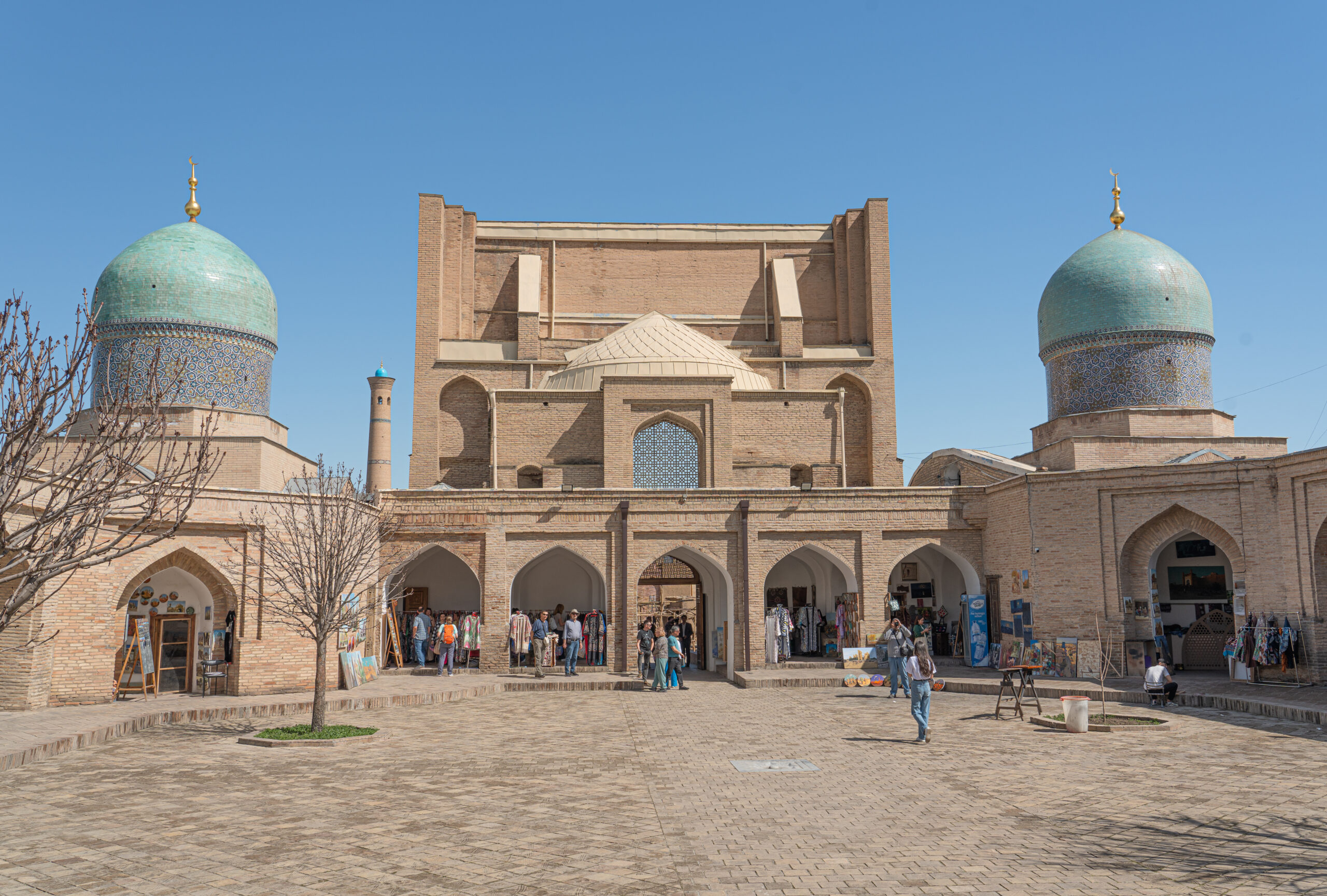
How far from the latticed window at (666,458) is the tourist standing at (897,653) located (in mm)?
8258

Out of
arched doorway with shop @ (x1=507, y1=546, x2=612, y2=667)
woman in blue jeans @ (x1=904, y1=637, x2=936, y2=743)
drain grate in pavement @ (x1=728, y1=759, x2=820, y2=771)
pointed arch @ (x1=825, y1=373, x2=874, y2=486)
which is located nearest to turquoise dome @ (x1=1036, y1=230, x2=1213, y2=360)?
pointed arch @ (x1=825, y1=373, x2=874, y2=486)

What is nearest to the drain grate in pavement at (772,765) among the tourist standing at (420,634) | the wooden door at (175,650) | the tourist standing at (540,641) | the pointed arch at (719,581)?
the pointed arch at (719,581)

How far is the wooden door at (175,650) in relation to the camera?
16250mm

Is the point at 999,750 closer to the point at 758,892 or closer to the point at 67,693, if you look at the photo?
the point at 758,892

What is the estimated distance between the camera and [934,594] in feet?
77.6

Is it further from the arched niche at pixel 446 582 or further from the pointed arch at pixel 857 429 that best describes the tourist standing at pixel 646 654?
the pointed arch at pixel 857 429

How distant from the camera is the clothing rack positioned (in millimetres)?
16047

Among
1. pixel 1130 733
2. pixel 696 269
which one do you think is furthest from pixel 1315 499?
pixel 696 269

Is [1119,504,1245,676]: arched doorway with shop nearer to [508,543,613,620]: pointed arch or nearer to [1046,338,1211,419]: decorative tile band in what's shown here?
[1046,338,1211,419]: decorative tile band

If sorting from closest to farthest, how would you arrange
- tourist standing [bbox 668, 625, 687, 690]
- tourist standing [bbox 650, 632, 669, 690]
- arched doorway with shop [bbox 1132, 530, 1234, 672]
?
tourist standing [bbox 650, 632, 669, 690]
tourist standing [bbox 668, 625, 687, 690]
arched doorway with shop [bbox 1132, 530, 1234, 672]

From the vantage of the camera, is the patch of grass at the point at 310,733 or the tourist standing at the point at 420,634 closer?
the patch of grass at the point at 310,733

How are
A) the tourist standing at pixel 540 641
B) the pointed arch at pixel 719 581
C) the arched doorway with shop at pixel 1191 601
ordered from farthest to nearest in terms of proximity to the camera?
the pointed arch at pixel 719 581
the tourist standing at pixel 540 641
the arched doorway with shop at pixel 1191 601

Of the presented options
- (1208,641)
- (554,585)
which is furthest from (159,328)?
(1208,641)

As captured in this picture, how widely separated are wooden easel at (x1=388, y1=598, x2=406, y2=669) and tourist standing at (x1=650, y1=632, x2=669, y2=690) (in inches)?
224
